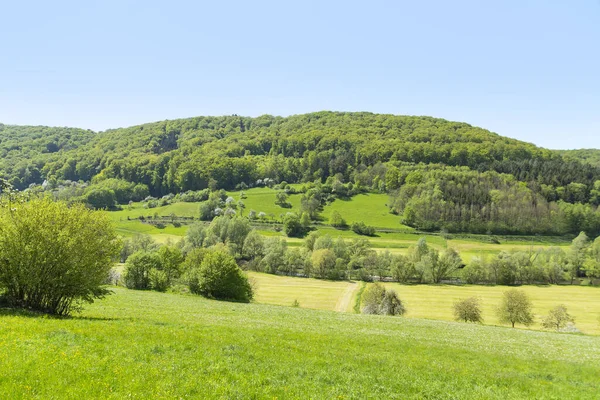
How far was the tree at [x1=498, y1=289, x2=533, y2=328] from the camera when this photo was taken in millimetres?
63719

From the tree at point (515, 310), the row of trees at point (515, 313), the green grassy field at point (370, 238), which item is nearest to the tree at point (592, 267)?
the green grassy field at point (370, 238)

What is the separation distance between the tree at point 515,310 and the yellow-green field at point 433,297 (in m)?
6.02

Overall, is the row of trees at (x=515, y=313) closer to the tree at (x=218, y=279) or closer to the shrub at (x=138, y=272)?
the tree at (x=218, y=279)

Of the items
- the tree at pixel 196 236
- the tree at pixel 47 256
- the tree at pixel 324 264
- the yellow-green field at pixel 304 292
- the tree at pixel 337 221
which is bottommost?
the yellow-green field at pixel 304 292

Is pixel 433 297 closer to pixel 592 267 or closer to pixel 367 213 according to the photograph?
pixel 592 267

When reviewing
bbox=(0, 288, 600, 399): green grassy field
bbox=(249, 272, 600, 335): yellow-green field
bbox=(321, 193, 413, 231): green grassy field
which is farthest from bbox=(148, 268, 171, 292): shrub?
bbox=(321, 193, 413, 231): green grassy field

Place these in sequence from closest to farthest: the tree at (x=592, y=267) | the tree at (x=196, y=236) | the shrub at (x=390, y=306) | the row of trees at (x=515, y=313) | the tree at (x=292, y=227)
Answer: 1. the row of trees at (x=515, y=313)
2. the shrub at (x=390, y=306)
3. the tree at (x=592, y=267)
4. the tree at (x=196, y=236)
5. the tree at (x=292, y=227)

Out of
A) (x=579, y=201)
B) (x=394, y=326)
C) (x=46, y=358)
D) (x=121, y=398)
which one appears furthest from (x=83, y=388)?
(x=579, y=201)

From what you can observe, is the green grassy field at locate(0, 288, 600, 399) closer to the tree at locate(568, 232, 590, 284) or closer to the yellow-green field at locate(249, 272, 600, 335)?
the yellow-green field at locate(249, 272, 600, 335)

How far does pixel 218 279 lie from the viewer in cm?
5541

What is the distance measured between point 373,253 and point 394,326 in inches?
3363

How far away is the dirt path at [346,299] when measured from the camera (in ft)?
260

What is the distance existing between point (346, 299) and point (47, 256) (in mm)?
72469

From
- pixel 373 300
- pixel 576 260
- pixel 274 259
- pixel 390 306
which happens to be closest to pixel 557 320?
pixel 390 306
